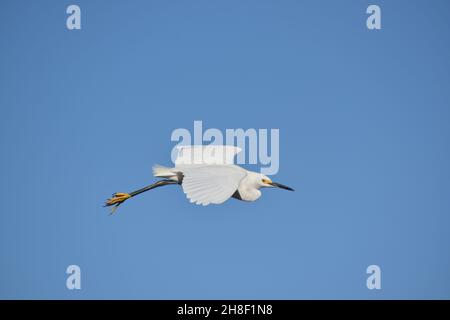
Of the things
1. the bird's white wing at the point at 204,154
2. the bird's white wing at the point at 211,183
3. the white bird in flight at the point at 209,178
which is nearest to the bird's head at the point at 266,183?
the white bird in flight at the point at 209,178

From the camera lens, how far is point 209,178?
6.84m

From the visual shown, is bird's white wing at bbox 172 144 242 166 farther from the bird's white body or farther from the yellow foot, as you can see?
the bird's white body

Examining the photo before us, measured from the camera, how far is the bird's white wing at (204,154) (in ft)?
29.0

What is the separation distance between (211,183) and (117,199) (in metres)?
2.45

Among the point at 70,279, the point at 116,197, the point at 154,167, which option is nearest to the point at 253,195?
the point at 154,167

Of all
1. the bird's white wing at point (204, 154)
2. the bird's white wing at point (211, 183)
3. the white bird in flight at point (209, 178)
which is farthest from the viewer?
the bird's white wing at point (204, 154)

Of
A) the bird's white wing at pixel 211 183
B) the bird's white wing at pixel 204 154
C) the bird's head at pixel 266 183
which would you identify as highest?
the bird's white wing at pixel 204 154

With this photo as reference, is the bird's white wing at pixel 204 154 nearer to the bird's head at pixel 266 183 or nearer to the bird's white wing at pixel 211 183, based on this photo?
the bird's head at pixel 266 183

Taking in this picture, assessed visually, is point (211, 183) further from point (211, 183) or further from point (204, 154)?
point (204, 154)

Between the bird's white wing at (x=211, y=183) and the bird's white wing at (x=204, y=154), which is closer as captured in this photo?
the bird's white wing at (x=211, y=183)

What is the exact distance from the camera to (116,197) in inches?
347

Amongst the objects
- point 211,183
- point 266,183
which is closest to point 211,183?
point 211,183
